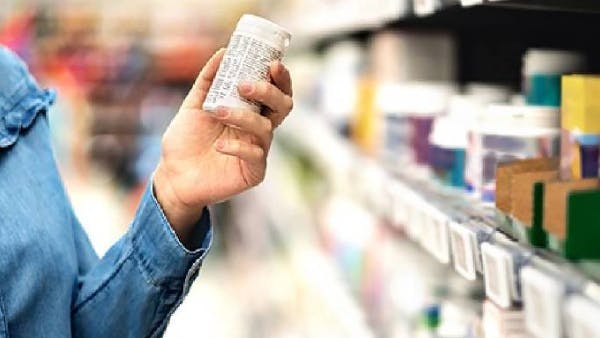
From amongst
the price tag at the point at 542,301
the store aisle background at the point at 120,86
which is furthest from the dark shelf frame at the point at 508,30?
the store aisle background at the point at 120,86

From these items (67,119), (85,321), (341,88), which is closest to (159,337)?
(85,321)

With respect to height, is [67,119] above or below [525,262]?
below

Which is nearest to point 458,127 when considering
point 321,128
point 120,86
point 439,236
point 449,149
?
point 449,149

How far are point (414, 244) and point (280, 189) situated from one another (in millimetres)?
1966

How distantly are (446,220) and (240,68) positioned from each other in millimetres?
326

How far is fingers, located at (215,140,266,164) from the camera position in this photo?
1.29 metres

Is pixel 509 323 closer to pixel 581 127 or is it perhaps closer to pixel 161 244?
pixel 581 127

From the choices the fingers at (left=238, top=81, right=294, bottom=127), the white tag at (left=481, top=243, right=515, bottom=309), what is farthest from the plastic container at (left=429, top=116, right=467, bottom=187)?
the white tag at (left=481, top=243, right=515, bottom=309)

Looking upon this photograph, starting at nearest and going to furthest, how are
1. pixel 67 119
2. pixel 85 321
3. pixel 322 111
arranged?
pixel 85 321 → pixel 322 111 → pixel 67 119

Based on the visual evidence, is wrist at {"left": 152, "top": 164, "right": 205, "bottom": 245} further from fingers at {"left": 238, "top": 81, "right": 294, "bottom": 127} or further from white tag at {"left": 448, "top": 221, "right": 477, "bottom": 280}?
white tag at {"left": 448, "top": 221, "right": 477, "bottom": 280}

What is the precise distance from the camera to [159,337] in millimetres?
1534

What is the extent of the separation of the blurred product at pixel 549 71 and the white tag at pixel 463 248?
0.19 meters

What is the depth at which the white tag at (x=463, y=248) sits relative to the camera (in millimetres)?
1231

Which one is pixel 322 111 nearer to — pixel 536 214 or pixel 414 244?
pixel 414 244
